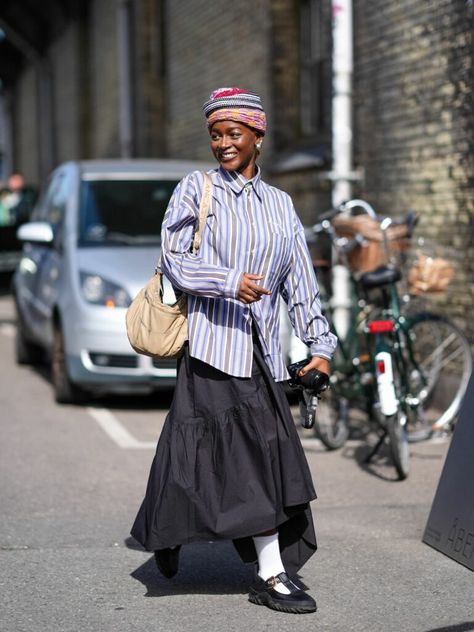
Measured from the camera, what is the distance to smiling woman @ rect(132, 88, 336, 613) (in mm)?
4668

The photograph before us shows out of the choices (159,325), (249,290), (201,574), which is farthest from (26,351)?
(249,290)

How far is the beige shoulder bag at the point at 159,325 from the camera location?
4758 mm

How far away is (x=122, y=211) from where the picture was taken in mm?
10383

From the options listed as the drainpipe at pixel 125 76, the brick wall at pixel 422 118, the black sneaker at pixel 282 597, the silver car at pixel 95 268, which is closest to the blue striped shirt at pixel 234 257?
the black sneaker at pixel 282 597

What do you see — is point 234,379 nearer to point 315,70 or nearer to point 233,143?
point 233,143

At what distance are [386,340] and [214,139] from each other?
3.13 m

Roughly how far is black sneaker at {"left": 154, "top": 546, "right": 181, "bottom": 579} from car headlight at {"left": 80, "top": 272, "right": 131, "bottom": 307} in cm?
440

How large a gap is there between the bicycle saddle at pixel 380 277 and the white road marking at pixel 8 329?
8.59 meters

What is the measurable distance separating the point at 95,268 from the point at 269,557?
503cm

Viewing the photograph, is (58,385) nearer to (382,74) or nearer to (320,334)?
(382,74)

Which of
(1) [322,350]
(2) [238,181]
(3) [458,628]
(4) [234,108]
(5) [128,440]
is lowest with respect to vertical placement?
(3) [458,628]

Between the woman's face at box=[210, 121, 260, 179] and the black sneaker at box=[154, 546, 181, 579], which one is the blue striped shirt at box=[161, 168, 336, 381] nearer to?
the woman's face at box=[210, 121, 260, 179]

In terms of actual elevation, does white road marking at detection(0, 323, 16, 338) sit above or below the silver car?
below

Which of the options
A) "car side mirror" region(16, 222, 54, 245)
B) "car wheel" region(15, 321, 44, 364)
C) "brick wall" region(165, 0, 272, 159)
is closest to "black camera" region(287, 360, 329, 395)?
"car side mirror" region(16, 222, 54, 245)
